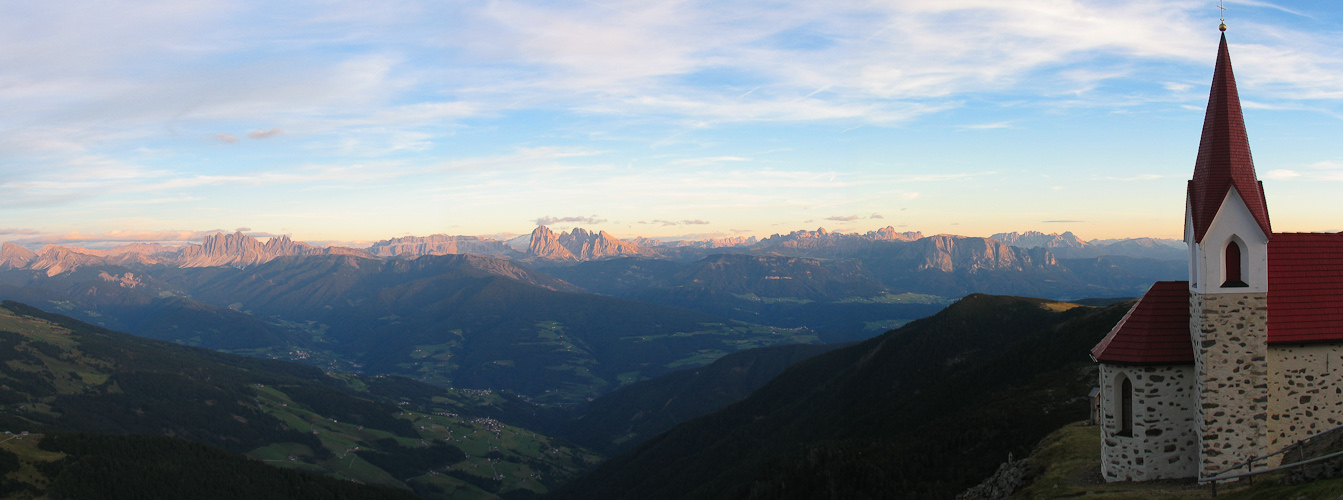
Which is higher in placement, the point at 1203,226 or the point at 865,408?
the point at 1203,226

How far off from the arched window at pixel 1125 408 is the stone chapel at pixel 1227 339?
0.23 feet

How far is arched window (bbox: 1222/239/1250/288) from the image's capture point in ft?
116

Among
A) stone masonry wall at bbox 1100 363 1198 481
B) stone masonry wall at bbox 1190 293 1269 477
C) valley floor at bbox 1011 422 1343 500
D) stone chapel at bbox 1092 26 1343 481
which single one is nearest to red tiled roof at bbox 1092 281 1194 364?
stone chapel at bbox 1092 26 1343 481

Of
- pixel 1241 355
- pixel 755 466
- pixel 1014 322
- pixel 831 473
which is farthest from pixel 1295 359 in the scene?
pixel 1014 322

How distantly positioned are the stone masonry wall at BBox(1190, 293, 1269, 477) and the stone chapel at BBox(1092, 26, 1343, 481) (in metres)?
0.05

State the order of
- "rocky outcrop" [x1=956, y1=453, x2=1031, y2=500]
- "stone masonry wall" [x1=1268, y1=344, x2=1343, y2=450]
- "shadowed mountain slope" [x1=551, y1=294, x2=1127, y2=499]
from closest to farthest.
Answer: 1. "stone masonry wall" [x1=1268, y1=344, x2=1343, y2=450]
2. "rocky outcrop" [x1=956, y1=453, x2=1031, y2=500]
3. "shadowed mountain slope" [x1=551, y1=294, x2=1127, y2=499]

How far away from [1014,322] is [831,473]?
4742 inches

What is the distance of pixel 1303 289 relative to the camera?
120ft

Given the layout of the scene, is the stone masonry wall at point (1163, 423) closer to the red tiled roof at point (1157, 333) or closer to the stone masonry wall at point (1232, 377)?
the red tiled roof at point (1157, 333)

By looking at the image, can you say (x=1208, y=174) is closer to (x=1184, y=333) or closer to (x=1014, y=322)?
(x=1184, y=333)

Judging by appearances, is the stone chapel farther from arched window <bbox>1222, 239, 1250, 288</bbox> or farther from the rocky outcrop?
the rocky outcrop

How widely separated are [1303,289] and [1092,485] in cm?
1523

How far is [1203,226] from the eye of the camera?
35.5 metres

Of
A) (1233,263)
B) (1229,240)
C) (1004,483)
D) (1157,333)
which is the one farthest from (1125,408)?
(1004,483)
